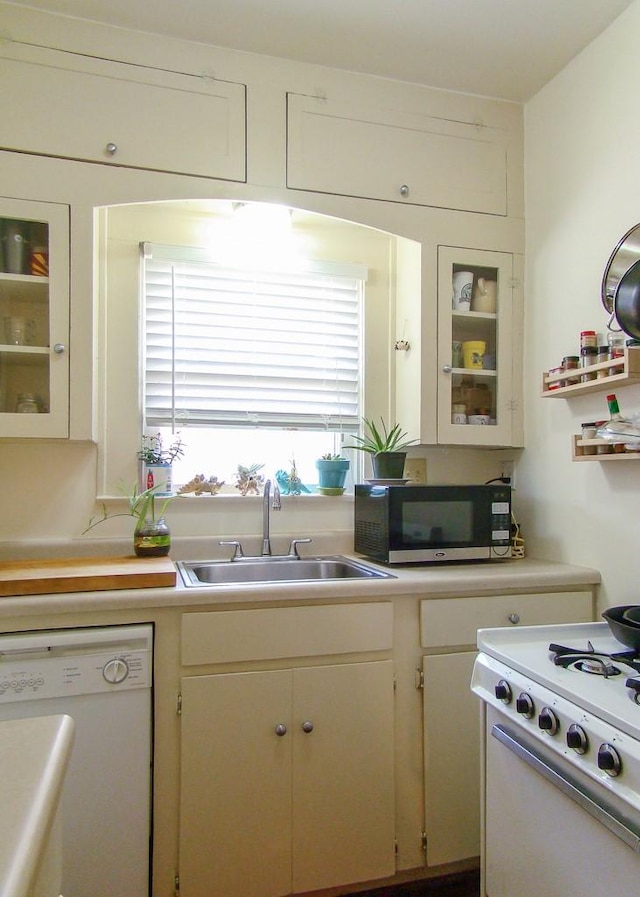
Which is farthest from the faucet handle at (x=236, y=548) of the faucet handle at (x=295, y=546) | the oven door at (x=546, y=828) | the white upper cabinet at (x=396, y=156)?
the white upper cabinet at (x=396, y=156)

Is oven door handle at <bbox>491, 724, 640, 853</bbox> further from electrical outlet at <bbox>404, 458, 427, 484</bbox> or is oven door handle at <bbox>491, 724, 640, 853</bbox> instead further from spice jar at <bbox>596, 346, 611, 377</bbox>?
electrical outlet at <bbox>404, 458, 427, 484</bbox>

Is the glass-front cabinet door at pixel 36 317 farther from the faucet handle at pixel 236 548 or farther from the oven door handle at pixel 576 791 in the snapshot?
the oven door handle at pixel 576 791

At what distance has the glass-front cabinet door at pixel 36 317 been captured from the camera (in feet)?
6.13

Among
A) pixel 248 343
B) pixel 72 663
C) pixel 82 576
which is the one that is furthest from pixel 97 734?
pixel 248 343

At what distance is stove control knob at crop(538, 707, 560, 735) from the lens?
3.74ft

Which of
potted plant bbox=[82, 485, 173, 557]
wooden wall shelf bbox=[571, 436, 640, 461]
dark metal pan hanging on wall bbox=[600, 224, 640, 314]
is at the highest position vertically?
dark metal pan hanging on wall bbox=[600, 224, 640, 314]

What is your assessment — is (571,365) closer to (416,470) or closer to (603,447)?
(603,447)

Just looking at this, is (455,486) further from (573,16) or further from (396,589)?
(573,16)

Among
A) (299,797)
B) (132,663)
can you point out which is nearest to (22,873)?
(132,663)

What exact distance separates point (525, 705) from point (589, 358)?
1.17 meters

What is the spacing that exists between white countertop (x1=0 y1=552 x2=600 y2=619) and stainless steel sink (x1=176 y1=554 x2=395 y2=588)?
215 mm

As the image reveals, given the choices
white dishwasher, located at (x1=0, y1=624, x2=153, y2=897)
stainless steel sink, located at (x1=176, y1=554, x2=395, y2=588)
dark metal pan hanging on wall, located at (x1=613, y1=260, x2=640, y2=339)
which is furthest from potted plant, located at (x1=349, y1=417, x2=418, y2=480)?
white dishwasher, located at (x1=0, y1=624, x2=153, y2=897)

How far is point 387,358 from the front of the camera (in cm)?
257

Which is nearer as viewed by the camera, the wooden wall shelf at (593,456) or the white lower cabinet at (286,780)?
the white lower cabinet at (286,780)
